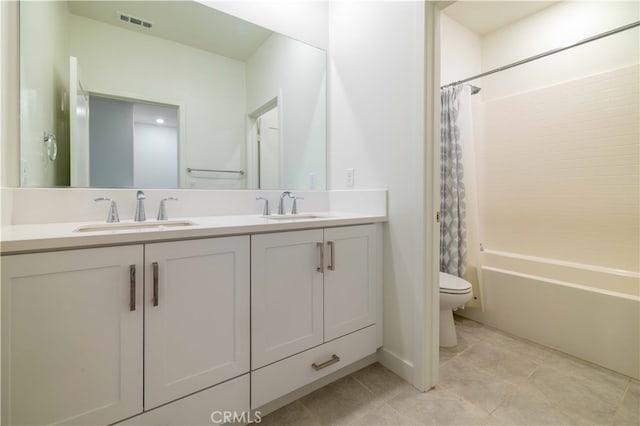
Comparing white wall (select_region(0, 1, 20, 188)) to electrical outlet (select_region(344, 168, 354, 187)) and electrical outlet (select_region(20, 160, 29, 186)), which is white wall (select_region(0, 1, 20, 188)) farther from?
electrical outlet (select_region(344, 168, 354, 187))

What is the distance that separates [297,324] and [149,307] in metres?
0.61

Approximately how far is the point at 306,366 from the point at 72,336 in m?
0.89

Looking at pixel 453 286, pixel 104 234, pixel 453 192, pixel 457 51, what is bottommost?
pixel 453 286

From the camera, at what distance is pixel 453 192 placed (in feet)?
7.08

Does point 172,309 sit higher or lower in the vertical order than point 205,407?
higher

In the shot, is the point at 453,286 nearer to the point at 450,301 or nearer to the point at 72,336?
the point at 450,301

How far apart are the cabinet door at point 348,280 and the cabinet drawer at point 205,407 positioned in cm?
45

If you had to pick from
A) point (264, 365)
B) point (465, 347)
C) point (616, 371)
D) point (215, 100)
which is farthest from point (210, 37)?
point (616, 371)

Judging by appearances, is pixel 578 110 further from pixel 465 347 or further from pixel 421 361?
pixel 421 361

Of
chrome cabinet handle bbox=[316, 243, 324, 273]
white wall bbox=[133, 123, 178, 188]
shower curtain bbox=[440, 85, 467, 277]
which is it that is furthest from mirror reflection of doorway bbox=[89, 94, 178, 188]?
shower curtain bbox=[440, 85, 467, 277]

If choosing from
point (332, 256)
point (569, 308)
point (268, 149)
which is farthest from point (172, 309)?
point (569, 308)

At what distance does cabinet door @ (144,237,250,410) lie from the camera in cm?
92

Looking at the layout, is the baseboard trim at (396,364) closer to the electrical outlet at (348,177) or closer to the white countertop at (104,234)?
the white countertop at (104,234)

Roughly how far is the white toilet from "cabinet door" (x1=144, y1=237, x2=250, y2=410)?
1.30m
